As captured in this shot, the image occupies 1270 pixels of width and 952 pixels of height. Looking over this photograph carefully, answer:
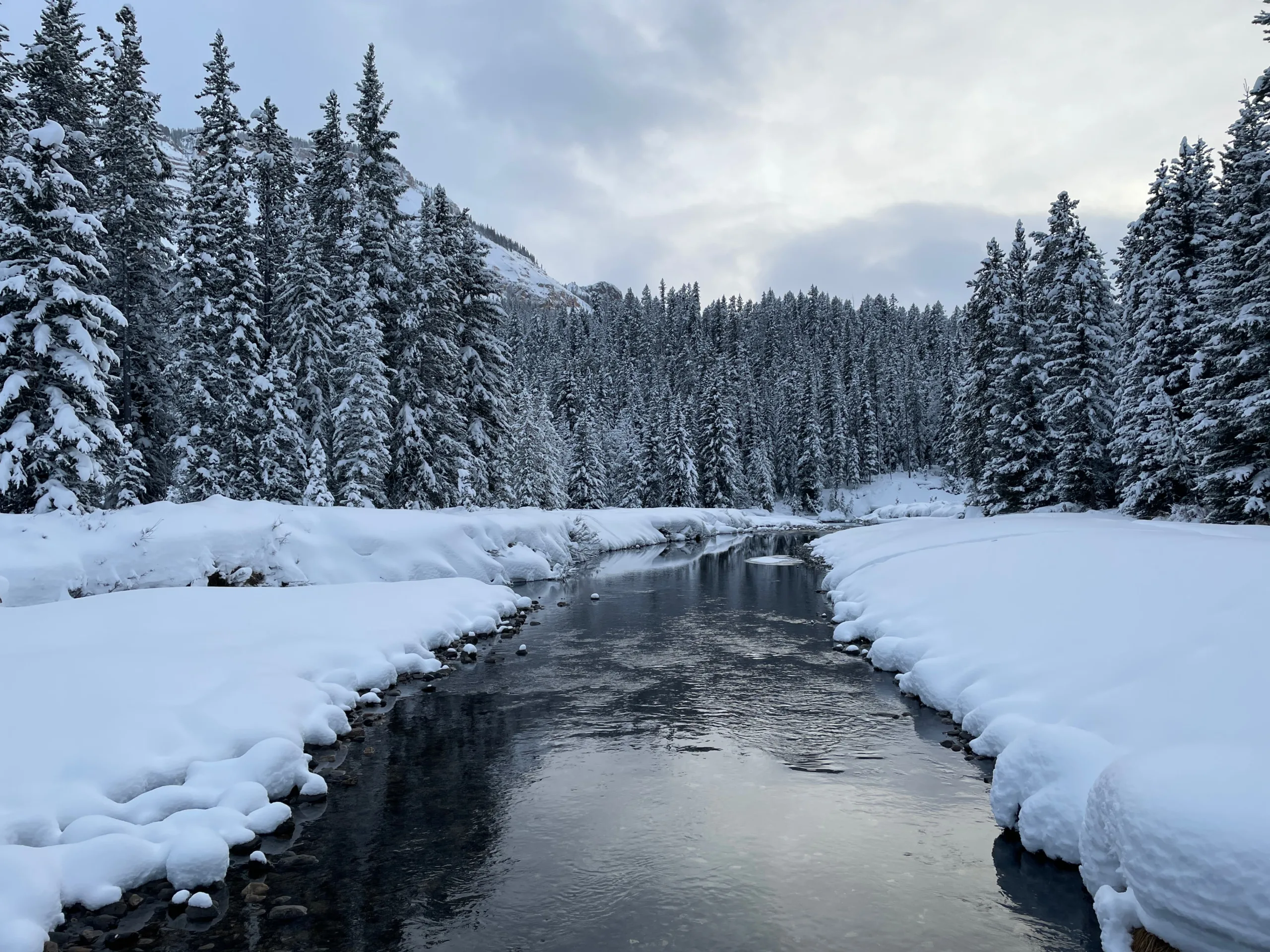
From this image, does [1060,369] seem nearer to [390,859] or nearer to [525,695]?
[525,695]

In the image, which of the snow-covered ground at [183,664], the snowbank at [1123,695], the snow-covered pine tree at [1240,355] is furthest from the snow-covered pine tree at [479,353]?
the snow-covered pine tree at [1240,355]

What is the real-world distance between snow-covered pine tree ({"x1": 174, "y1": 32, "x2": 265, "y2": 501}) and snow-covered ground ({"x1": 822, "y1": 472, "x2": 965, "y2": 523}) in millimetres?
64221

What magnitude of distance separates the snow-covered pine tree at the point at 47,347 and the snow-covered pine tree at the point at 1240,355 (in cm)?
3116

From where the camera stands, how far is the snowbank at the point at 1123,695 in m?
5.84

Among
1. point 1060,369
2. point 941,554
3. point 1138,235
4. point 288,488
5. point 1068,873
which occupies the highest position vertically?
point 1138,235

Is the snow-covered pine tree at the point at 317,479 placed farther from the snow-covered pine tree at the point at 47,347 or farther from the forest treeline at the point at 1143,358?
the forest treeline at the point at 1143,358

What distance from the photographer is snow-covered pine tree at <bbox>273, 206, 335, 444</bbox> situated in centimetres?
3009

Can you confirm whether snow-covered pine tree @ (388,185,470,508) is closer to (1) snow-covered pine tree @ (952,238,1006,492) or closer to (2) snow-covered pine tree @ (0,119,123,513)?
(2) snow-covered pine tree @ (0,119,123,513)

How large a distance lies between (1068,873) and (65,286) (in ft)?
78.7

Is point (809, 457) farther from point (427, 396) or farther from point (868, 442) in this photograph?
point (427, 396)

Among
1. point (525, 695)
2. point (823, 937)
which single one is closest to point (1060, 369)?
point (525, 695)

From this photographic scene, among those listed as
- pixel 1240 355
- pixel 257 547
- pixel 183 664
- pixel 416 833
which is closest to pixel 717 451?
→ pixel 1240 355

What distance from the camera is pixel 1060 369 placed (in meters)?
32.8

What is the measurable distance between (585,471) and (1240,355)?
4665 centimetres
